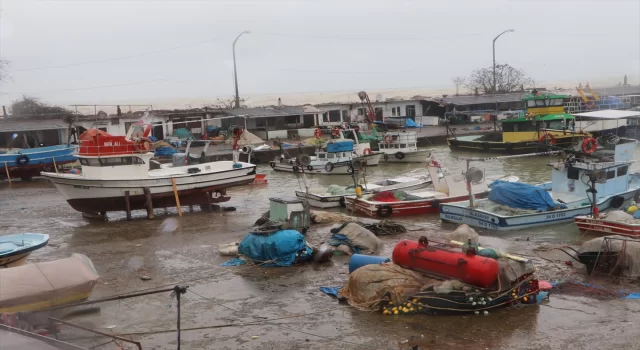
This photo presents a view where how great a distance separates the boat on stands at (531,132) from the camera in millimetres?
39031

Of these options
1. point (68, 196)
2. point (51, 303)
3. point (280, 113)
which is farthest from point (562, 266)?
point (280, 113)

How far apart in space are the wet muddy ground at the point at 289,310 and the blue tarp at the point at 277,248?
349 mm

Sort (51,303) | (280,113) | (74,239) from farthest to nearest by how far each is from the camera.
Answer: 1. (280,113)
2. (74,239)
3. (51,303)

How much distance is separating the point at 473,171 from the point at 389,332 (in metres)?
10.2

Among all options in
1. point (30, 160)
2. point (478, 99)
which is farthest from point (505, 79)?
point (30, 160)

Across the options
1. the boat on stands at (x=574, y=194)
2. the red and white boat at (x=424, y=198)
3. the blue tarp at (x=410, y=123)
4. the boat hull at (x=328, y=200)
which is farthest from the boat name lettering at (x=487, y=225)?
the blue tarp at (x=410, y=123)

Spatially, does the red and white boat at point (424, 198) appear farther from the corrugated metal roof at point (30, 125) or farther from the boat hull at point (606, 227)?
the corrugated metal roof at point (30, 125)

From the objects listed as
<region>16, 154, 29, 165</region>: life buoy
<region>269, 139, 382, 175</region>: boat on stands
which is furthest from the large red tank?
<region>16, 154, 29, 165</region>: life buoy

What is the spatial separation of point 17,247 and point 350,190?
43.0ft

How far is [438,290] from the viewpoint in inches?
452

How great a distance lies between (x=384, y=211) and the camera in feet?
71.1

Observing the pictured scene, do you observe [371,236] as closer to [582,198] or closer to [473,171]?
[473,171]

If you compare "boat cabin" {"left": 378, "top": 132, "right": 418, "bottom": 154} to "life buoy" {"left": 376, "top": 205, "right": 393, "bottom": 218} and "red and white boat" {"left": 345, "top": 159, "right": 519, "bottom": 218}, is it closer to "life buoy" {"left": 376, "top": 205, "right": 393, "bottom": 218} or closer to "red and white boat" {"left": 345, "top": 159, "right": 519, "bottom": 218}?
"red and white boat" {"left": 345, "top": 159, "right": 519, "bottom": 218}

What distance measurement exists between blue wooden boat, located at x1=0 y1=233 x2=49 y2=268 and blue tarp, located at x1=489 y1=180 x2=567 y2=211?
12.8 meters
